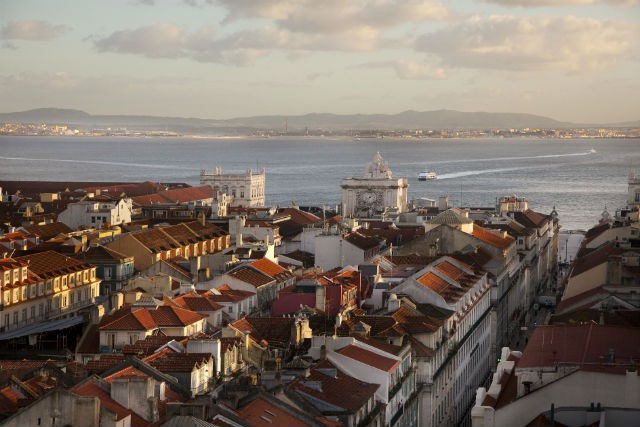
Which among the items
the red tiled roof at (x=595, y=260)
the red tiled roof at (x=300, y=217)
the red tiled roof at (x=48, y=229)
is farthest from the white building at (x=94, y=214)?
the red tiled roof at (x=595, y=260)

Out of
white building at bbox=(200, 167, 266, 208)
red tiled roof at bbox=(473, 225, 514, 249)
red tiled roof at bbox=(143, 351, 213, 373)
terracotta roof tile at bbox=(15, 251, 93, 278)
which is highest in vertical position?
red tiled roof at bbox=(143, 351, 213, 373)

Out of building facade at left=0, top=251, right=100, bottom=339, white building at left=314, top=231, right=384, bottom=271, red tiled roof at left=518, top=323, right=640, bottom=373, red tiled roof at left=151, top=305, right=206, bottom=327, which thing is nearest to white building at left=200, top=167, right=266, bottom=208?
white building at left=314, top=231, right=384, bottom=271

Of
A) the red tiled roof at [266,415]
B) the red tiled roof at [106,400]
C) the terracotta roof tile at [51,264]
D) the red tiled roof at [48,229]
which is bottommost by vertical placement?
the red tiled roof at [48,229]

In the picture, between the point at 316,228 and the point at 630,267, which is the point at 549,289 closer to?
the point at 316,228

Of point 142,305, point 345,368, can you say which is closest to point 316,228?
point 142,305

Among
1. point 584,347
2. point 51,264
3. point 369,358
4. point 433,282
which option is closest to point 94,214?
point 51,264

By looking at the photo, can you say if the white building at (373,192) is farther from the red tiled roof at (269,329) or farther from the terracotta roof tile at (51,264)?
the red tiled roof at (269,329)

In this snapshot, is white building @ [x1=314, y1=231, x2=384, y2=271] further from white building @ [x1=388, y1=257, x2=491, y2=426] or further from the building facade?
the building facade
